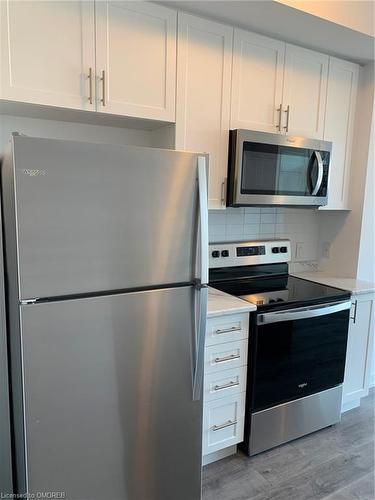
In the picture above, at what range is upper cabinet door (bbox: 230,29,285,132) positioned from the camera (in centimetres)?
212

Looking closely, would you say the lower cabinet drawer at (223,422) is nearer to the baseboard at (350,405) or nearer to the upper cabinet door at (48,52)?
the baseboard at (350,405)

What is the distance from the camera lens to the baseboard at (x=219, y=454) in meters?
2.08

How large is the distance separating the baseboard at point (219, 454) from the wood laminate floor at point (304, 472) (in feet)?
0.07

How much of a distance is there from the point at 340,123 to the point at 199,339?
1.99 m

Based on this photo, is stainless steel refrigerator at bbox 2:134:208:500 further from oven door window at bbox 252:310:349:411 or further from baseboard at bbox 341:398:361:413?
baseboard at bbox 341:398:361:413

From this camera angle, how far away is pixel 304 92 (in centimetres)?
240

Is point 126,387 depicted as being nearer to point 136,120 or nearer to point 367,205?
point 136,120

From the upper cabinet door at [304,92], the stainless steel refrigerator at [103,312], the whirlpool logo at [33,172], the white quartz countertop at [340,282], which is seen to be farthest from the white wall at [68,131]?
the white quartz countertop at [340,282]

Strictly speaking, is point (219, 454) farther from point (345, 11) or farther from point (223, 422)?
point (345, 11)

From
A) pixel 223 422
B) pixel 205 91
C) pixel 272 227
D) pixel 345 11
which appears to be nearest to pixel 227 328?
pixel 223 422

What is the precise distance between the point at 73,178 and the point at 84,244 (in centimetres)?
23

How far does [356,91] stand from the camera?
2.66 m

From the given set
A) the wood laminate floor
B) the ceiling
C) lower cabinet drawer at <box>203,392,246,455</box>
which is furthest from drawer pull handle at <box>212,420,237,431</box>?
the ceiling

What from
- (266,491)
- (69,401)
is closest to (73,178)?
(69,401)
